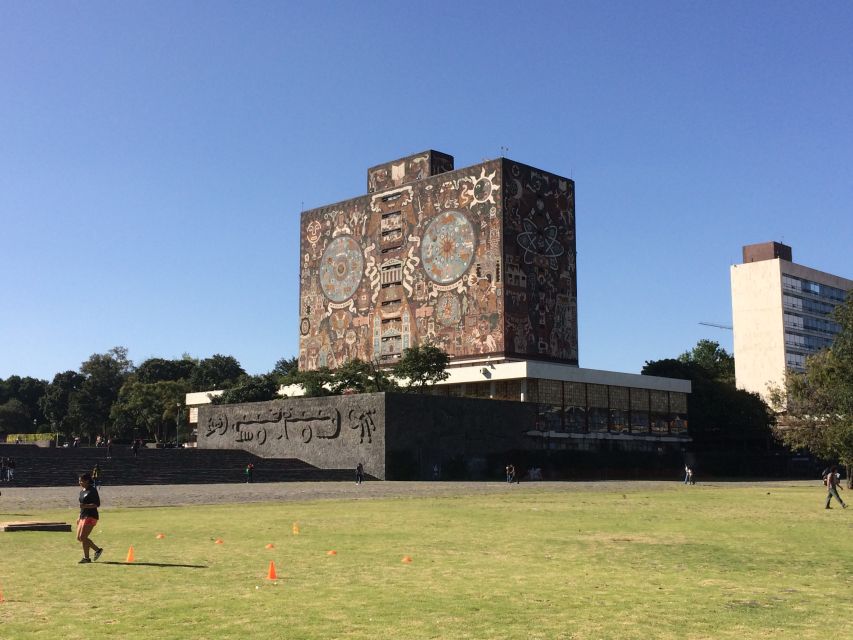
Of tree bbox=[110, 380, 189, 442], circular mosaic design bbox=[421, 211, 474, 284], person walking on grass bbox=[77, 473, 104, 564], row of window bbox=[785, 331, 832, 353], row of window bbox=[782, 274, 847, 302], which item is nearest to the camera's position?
person walking on grass bbox=[77, 473, 104, 564]

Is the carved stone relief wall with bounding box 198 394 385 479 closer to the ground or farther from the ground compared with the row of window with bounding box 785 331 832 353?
closer to the ground

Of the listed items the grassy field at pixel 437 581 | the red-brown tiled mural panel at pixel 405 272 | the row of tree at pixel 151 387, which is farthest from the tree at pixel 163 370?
the grassy field at pixel 437 581

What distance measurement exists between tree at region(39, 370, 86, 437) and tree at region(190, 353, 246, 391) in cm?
1933

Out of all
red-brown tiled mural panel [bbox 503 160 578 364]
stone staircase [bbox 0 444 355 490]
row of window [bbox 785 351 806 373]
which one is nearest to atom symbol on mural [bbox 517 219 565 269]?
red-brown tiled mural panel [bbox 503 160 578 364]

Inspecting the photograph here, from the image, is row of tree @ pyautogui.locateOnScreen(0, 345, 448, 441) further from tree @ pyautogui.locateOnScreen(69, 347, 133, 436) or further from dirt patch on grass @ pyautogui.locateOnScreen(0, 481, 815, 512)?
dirt patch on grass @ pyautogui.locateOnScreen(0, 481, 815, 512)

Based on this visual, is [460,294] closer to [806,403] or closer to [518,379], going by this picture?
[518,379]

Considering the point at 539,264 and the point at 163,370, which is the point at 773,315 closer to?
the point at 539,264

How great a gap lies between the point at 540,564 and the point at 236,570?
4.47 metres

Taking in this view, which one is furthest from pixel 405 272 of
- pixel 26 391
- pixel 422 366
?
pixel 26 391

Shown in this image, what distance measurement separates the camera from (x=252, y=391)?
7738 cm

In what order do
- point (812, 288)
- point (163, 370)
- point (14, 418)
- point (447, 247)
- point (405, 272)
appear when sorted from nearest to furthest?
point (447, 247) → point (405, 272) → point (812, 288) → point (163, 370) → point (14, 418)

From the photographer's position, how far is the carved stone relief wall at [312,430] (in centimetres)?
5609

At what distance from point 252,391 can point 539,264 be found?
26407mm

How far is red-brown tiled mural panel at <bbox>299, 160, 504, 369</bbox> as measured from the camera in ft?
230
